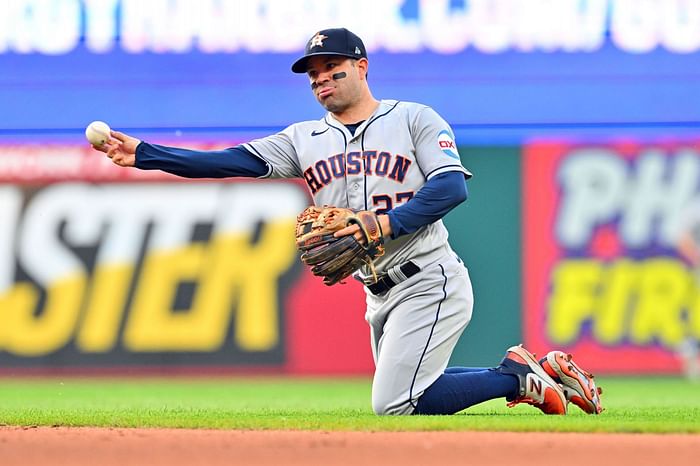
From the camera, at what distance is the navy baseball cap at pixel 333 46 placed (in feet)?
15.9

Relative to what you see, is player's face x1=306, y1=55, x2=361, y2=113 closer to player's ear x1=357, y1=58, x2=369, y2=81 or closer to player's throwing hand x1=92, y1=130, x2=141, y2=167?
player's ear x1=357, y1=58, x2=369, y2=81

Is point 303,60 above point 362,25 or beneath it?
beneath

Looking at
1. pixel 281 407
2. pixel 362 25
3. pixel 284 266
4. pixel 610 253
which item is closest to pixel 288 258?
pixel 284 266

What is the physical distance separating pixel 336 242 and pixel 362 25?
5.71 m

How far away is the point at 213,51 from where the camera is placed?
33.8 ft

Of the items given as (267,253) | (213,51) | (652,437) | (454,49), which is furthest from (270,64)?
(652,437)

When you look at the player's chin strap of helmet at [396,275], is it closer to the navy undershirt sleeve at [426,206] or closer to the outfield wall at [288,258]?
the navy undershirt sleeve at [426,206]

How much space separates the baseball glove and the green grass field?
55cm

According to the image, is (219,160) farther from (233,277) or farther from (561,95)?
(561,95)

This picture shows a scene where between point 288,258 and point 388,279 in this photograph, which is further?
point 288,258

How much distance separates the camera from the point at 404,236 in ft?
16.1

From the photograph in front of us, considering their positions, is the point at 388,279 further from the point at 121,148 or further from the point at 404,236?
the point at 121,148

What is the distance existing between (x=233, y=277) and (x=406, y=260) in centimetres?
392

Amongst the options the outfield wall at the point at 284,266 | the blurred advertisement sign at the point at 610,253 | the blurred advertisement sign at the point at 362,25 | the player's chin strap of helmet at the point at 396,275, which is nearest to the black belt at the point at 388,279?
the player's chin strap of helmet at the point at 396,275
